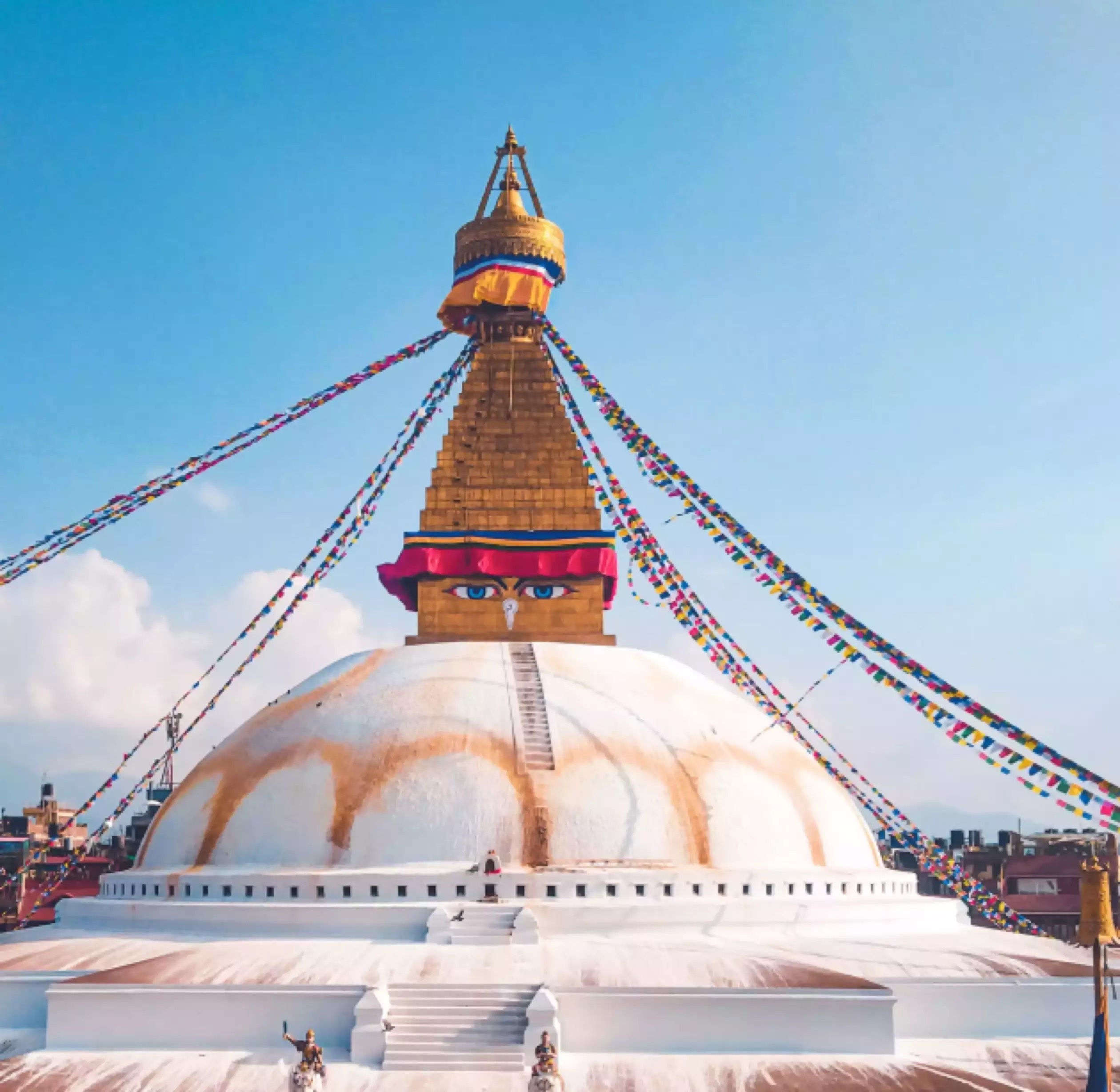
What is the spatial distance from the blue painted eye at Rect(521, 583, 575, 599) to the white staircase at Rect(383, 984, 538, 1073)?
293 inches

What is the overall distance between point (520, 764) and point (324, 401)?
25.2ft

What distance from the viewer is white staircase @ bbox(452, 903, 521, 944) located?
14.0 metres

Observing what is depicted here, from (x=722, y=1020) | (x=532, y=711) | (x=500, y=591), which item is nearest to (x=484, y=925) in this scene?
(x=722, y=1020)

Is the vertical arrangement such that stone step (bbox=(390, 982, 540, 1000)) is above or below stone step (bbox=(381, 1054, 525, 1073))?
above

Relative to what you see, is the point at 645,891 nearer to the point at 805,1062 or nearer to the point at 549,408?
the point at 805,1062

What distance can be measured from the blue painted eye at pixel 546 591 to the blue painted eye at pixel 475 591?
44 centimetres

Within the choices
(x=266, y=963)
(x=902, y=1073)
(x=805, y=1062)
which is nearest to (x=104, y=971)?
(x=266, y=963)

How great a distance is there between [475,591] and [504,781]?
4.52 meters

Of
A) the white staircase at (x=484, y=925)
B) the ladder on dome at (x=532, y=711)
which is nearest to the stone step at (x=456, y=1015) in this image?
the white staircase at (x=484, y=925)

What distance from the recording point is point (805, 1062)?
12.3m

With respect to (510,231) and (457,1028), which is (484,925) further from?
(510,231)

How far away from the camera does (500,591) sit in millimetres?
19375

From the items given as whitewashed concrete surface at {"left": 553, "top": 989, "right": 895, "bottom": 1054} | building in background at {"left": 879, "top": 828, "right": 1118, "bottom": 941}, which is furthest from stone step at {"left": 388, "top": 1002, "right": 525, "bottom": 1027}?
building in background at {"left": 879, "top": 828, "right": 1118, "bottom": 941}

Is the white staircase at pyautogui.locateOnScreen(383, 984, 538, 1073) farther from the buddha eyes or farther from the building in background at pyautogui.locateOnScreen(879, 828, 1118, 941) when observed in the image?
the building in background at pyautogui.locateOnScreen(879, 828, 1118, 941)
